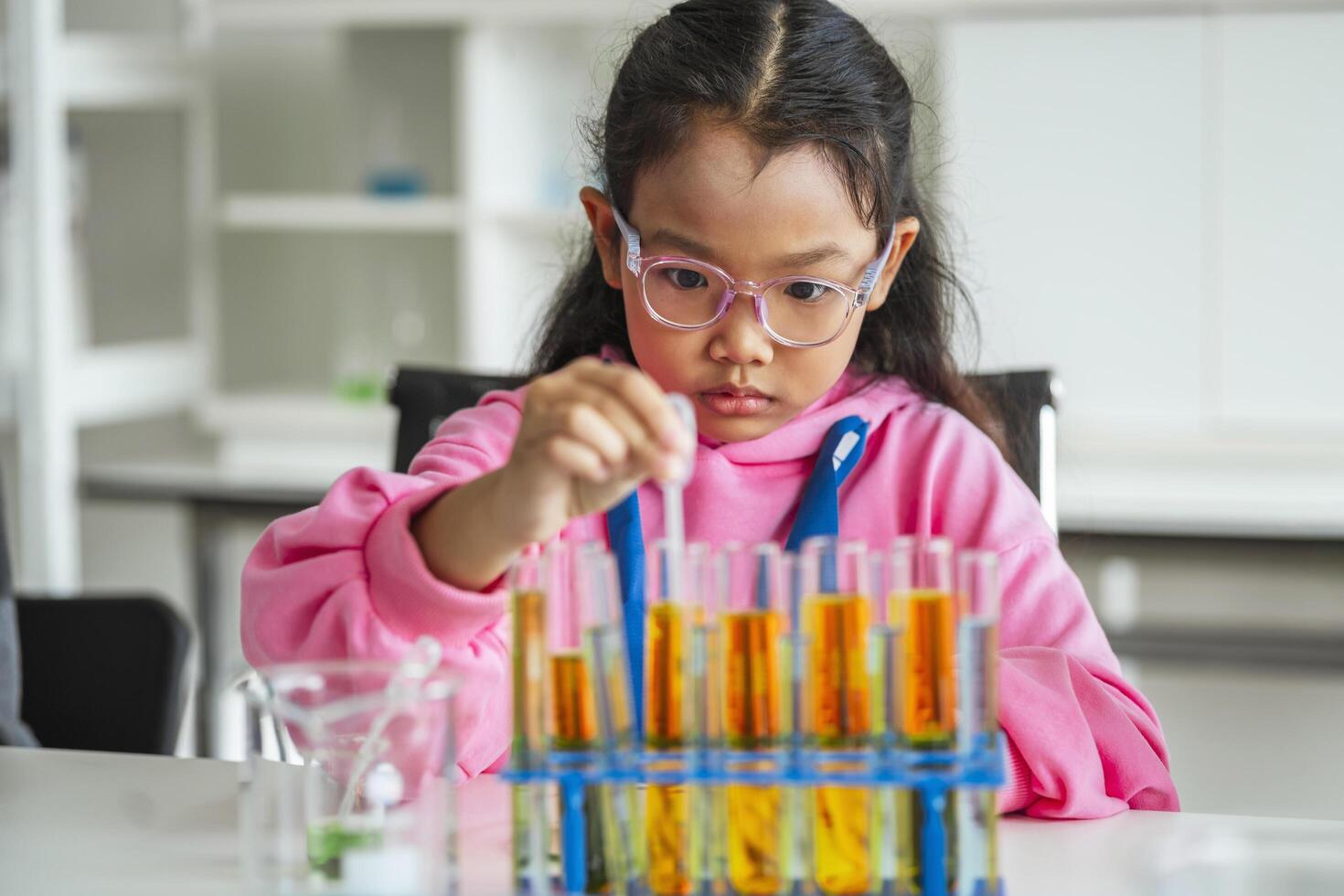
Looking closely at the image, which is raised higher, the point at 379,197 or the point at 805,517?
the point at 379,197

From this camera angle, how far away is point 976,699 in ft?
2.17

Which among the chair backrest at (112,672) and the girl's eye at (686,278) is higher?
the girl's eye at (686,278)

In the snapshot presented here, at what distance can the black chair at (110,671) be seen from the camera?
1.49 meters

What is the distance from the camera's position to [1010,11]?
256 cm

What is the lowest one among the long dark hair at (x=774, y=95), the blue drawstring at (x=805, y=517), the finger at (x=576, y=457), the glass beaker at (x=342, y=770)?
the glass beaker at (x=342, y=770)

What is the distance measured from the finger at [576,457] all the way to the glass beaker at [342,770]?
110 millimetres

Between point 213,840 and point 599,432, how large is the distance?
0.34 meters

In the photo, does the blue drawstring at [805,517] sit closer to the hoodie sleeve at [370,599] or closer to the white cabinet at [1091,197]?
the hoodie sleeve at [370,599]

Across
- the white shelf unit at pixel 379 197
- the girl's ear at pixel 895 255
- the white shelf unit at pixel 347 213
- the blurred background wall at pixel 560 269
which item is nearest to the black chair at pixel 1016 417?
the girl's ear at pixel 895 255

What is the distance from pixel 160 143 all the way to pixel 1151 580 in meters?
2.03

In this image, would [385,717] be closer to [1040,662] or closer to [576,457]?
[576,457]

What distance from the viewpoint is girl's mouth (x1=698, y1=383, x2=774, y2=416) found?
110 cm

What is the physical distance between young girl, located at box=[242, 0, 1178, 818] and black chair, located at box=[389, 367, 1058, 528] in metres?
0.03

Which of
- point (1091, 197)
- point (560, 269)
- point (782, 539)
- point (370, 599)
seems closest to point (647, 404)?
point (370, 599)
